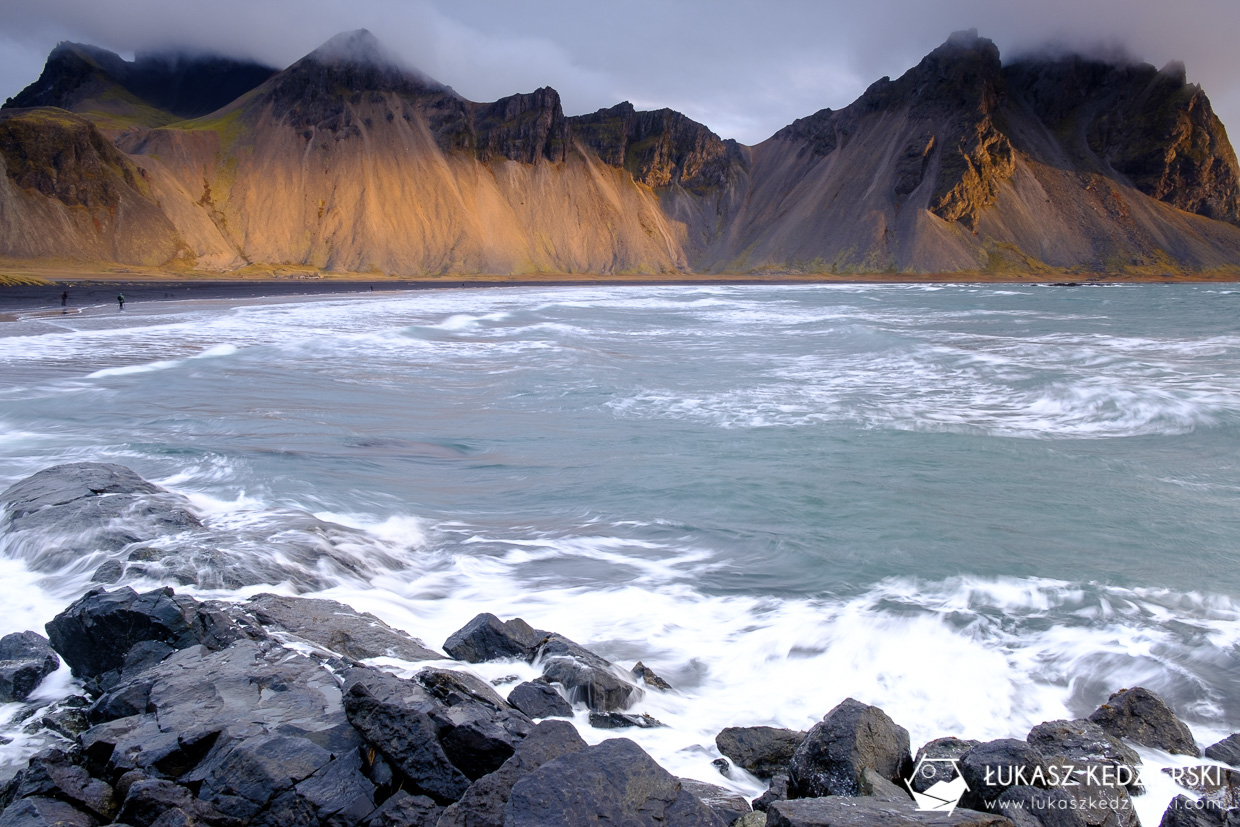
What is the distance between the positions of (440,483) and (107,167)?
3684 inches

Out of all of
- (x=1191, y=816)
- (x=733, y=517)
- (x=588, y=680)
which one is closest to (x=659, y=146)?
(x=733, y=517)

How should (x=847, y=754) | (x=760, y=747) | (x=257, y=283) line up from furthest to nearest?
(x=257, y=283), (x=760, y=747), (x=847, y=754)

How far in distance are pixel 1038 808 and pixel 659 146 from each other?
15883 cm

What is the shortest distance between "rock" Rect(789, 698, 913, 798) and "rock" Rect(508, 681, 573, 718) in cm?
127

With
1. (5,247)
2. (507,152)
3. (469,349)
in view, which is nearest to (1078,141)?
(507,152)

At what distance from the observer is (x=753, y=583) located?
6.64 m

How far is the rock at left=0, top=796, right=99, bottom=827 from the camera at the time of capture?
110 inches

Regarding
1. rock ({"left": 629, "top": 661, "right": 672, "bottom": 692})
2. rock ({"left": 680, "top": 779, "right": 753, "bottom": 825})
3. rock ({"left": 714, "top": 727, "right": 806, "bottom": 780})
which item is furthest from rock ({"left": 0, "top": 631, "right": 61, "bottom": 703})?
rock ({"left": 714, "top": 727, "right": 806, "bottom": 780})

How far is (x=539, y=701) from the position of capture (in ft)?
13.5

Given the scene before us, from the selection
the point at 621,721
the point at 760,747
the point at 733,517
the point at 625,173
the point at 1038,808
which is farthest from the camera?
the point at 625,173

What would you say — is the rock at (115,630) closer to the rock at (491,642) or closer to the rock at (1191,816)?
the rock at (491,642)

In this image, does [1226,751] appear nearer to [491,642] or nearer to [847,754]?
[847,754]

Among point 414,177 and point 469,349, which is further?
point 414,177

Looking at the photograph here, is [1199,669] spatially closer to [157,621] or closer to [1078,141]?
[157,621]
